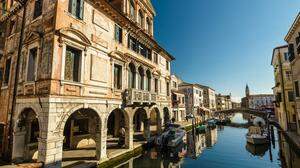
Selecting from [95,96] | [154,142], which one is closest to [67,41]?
[95,96]

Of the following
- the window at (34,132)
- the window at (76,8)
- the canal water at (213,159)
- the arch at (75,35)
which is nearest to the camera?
the arch at (75,35)

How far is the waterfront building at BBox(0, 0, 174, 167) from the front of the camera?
9.44 m

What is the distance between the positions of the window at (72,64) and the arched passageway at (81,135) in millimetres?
2753

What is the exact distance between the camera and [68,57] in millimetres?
10648

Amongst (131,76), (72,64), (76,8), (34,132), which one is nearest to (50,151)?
(72,64)

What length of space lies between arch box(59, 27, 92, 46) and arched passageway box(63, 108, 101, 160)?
4636 mm

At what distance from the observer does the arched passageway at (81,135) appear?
12.3 m

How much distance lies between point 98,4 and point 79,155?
1100 cm

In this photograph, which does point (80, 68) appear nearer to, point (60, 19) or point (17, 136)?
point (60, 19)

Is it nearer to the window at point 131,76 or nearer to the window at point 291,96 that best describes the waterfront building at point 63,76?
the window at point 131,76

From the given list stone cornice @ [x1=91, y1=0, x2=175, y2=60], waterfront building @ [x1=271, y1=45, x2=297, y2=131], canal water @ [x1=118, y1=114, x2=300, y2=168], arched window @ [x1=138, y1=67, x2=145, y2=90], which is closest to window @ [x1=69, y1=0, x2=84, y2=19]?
stone cornice @ [x1=91, y1=0, x2=175, y2=60]

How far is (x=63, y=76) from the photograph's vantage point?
32.5 feet

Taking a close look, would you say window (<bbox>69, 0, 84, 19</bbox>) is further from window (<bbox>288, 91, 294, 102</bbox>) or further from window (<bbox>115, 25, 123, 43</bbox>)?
window (<bbox>288, 91, 294, 102</bbox>)

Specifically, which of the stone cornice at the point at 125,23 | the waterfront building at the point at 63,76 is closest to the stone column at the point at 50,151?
the waterfront building at the point at 63,76
